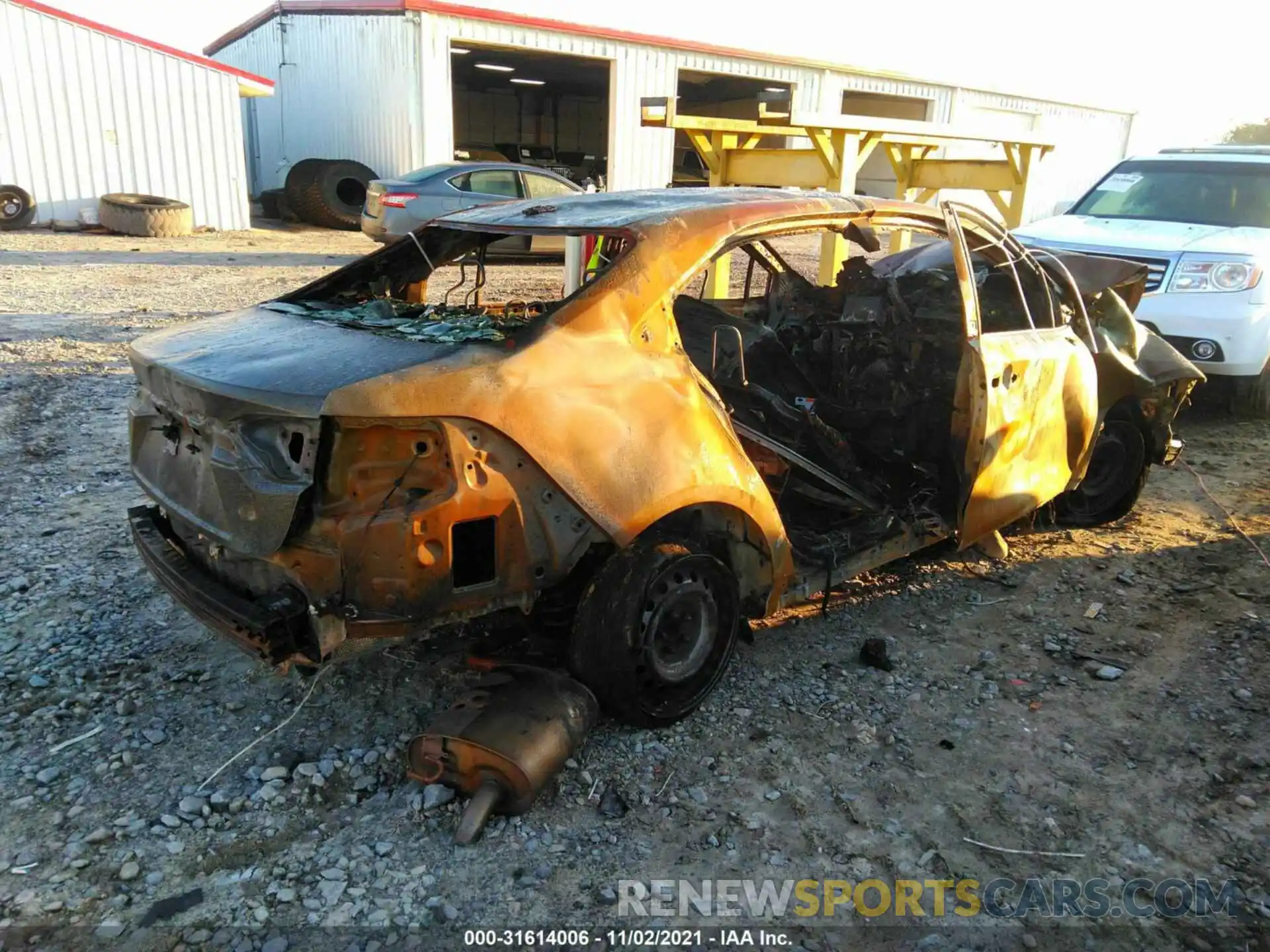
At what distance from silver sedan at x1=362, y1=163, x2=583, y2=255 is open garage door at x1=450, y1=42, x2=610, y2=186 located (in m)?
10.7

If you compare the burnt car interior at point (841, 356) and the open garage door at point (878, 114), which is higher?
the open garage door at point (878, 114)

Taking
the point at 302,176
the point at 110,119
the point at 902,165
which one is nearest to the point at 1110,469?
the point at 902,165

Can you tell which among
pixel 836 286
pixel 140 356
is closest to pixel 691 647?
pixel 140 356

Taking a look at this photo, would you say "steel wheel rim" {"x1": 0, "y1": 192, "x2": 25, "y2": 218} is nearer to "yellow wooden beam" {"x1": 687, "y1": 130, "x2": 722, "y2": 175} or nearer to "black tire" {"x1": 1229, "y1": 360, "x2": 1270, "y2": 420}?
"yellow wooden beam" {"x1": 687, "y1": 130, "x2": 722, "y2": 175}

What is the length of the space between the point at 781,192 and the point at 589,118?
3079cm

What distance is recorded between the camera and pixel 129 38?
52.9 feet

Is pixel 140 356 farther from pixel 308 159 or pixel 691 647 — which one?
pixel 308 159

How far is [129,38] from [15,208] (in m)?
3.68

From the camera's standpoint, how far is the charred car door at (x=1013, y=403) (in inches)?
143

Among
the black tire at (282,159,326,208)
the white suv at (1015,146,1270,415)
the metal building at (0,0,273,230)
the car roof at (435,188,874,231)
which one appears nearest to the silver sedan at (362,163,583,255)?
the black tire at (282,159,326,208)

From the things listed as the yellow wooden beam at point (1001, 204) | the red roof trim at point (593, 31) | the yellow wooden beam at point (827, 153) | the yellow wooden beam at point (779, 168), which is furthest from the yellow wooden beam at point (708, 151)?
the red roof trim at point (593, 31)

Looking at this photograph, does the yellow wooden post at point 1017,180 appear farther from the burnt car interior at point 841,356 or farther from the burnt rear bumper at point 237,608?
the burnt rear bumper at point 237,608

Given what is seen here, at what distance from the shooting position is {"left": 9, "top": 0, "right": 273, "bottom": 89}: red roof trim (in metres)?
15.2

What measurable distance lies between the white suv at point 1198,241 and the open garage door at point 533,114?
1727 centimetres
